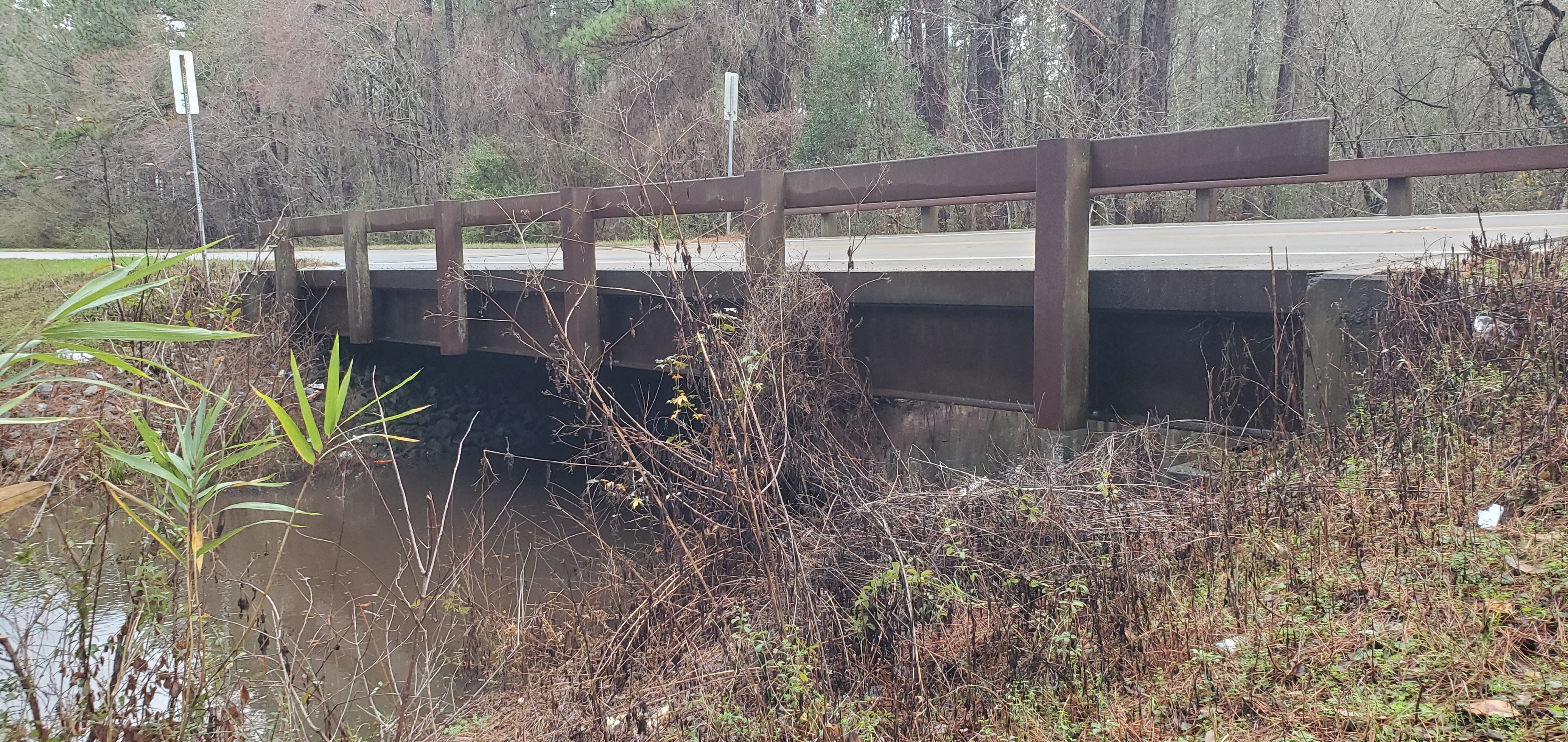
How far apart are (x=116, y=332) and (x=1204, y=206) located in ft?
44.9

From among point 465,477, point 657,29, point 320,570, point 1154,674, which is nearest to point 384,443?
point 465,477

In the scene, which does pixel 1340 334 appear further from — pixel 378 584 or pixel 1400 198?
pixel 1400 198

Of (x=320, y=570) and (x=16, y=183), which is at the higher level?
(x=16, y=183)

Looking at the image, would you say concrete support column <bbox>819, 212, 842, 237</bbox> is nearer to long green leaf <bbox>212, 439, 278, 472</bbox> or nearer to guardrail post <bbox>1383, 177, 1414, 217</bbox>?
guardrail post <bbox>1383, 177, 1414, 217</bbox>

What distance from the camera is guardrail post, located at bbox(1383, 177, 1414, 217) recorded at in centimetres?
1224

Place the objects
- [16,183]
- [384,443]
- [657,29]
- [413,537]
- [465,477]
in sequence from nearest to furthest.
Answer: [413,537] → [465,477] → [384,443] → [657,29] → [16,183]

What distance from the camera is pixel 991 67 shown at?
23.1 m

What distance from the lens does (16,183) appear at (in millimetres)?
29984

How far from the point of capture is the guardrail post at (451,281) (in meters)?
9.71

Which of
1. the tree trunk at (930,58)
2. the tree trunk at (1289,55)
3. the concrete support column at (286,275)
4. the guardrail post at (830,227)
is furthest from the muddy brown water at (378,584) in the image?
the tree trunk at (1289,55)

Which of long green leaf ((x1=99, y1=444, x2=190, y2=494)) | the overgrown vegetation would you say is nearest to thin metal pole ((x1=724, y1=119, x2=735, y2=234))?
the overgrown vegetation

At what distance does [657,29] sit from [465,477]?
17143mm

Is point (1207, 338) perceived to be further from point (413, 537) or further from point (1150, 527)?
point (413, 537)

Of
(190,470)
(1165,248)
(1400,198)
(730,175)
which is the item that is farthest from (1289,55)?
(190,470)
